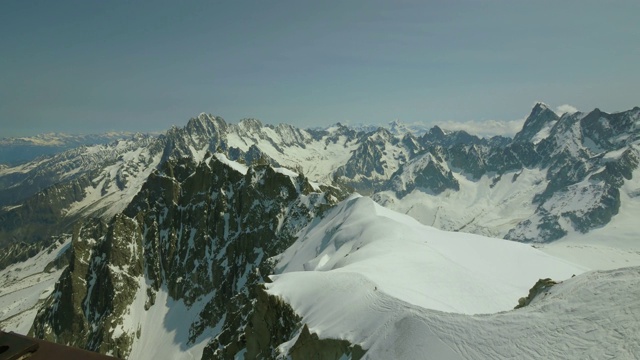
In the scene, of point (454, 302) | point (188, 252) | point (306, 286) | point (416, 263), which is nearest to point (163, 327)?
point (188, 252)

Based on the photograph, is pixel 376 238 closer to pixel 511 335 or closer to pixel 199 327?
pixel 511 335

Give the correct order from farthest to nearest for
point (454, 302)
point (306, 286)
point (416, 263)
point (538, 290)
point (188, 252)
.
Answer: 1. point (188, 252)
2. point (416, 263)
3. point (306, 286)
4. point (454, 302)
5. point (538, 290)

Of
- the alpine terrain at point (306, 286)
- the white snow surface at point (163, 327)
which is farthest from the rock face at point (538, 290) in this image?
the white snow surface at point (163, 327)

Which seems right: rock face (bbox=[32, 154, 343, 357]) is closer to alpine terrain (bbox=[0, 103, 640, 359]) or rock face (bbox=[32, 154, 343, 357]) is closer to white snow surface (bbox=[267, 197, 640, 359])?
alpine terrain (bbox=[0, 103, 640, 359])

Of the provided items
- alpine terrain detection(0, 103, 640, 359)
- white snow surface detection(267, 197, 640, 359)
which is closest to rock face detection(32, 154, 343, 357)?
alpine terrain detection(0, 103, 640, 359)

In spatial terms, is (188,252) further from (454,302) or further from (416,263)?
(454,302)

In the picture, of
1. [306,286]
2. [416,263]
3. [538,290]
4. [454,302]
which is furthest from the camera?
[416,263]

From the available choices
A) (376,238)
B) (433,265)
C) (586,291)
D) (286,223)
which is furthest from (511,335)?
(286,223)

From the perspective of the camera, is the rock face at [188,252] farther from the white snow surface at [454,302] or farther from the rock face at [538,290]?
the rock face at [538,290]

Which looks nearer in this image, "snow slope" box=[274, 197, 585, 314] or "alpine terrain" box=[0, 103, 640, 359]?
"alpine terrain" box=[0, 103, 640, 359]
